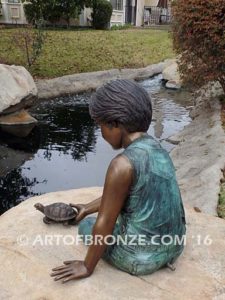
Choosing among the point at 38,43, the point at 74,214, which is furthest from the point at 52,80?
the point at 74,214

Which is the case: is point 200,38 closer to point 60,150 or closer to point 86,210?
point 60,150

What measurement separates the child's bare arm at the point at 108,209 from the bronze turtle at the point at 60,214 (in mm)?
649

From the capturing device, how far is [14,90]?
949cm

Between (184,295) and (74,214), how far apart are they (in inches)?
42.9

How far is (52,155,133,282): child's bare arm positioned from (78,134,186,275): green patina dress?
0.22ft

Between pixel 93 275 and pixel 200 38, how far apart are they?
728cm

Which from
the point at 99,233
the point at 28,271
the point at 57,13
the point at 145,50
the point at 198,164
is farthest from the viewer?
the point at 57,13

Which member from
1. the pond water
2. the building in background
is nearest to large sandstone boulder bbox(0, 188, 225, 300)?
the pond water

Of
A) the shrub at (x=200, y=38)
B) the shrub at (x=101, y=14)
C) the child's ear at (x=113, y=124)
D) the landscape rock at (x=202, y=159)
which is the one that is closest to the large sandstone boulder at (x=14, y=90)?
the landscape rock at (x=202, y=159)

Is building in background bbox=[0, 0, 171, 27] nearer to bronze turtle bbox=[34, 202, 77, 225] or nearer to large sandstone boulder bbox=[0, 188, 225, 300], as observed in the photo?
bronze turtle bbox=[34, 202, 77, 225]

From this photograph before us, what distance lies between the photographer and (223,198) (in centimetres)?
517

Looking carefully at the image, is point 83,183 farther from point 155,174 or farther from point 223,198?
point 155,174

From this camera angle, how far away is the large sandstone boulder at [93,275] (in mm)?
2568

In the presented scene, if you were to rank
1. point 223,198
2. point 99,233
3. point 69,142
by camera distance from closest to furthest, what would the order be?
point 99,233, point 223,198, point 69,142
